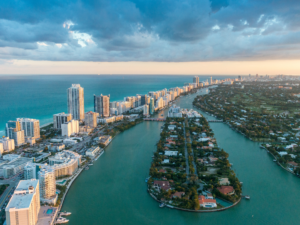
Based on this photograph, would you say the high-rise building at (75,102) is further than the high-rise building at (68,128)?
Yes

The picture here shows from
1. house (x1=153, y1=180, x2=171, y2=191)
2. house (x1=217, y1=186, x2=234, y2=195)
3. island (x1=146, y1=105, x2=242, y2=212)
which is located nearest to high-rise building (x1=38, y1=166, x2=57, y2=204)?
island (x1=146, y1=105, x2=242, y2=212)

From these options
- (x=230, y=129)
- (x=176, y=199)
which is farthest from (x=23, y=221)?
(x=230, y=129)

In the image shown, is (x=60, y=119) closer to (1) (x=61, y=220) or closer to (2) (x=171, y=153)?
(2) (x=171, y=153)

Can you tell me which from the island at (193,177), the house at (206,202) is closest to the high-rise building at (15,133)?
the island at (193,177)

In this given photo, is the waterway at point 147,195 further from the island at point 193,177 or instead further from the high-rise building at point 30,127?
the high-rise building at point 30,127

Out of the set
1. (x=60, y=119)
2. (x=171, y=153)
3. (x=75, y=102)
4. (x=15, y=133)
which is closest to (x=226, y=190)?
(x=171, y=153)

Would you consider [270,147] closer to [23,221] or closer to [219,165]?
[219,165]

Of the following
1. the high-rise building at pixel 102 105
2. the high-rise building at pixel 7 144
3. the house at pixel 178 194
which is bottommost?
the house at pixel 178 194
